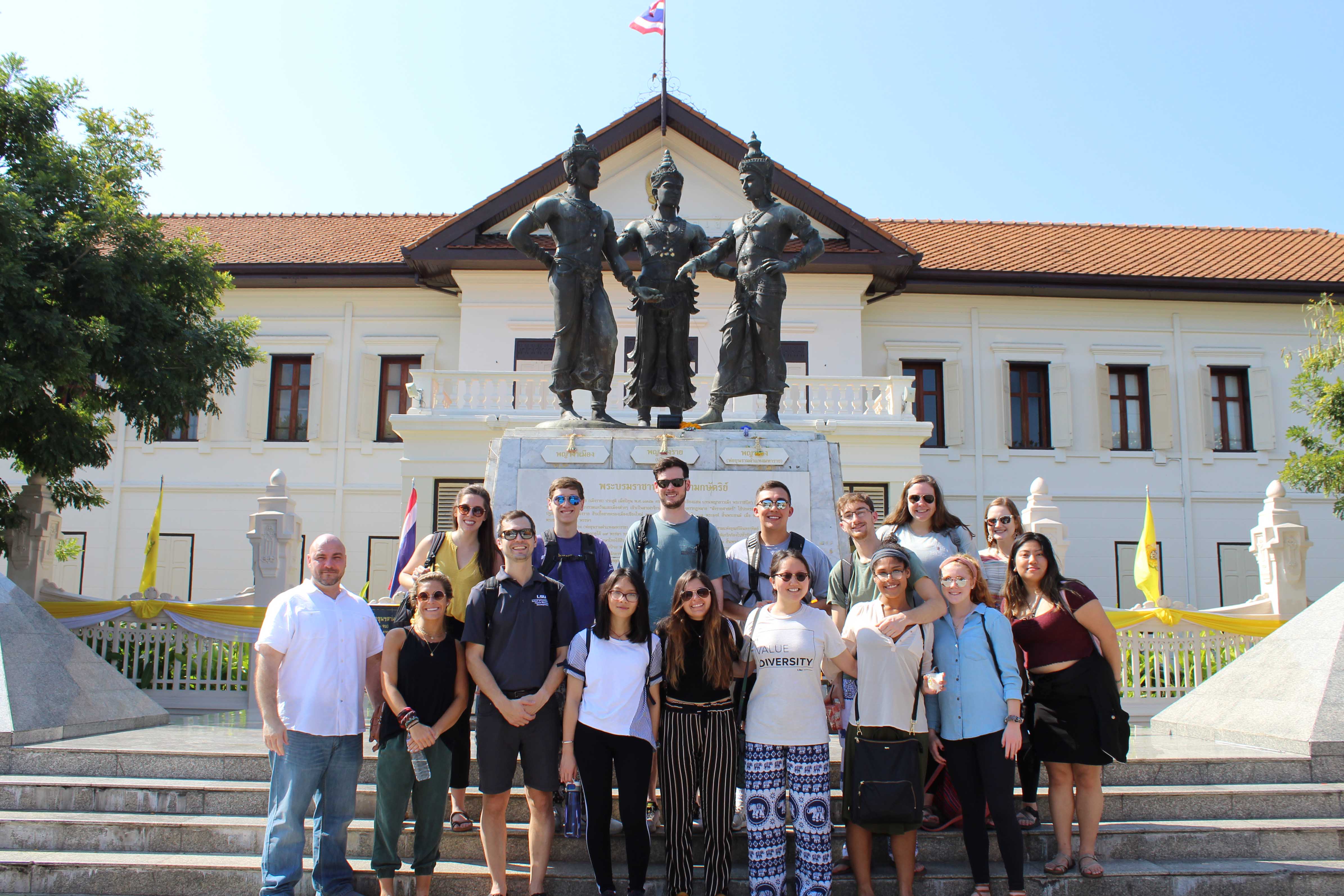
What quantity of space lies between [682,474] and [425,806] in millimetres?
Result: 2014

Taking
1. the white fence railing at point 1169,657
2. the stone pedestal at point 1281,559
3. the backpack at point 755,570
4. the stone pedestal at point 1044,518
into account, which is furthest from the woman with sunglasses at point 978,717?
the stone pedestal at point 1281,559

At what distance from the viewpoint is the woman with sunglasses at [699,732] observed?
4105mm

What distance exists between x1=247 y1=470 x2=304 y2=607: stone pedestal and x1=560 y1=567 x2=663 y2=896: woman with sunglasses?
350 inches

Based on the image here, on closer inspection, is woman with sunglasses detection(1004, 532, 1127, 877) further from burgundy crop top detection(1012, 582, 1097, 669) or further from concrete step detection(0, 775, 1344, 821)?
concrete step detection(0, 775, 1344, 821)

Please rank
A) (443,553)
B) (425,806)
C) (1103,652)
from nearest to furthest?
1. (425,806)
2. (1103,652)
3. (443,553)

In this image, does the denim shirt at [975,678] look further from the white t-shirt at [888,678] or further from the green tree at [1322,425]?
the green tree at [1322,425]

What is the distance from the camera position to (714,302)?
2066 centimetres

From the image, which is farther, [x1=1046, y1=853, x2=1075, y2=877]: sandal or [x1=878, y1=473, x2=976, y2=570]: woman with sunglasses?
[x1=878, y1=473, x2=976, y2=570]: woman with sunglasses

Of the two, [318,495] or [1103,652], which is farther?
[318,495]

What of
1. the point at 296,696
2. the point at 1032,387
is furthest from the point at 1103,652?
the point at 1032,387

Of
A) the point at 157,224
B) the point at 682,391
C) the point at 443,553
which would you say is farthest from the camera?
the point at 157,224

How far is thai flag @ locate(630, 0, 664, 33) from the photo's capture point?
19.4 meters

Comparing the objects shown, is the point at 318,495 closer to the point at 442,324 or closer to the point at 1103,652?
the point at 442,324

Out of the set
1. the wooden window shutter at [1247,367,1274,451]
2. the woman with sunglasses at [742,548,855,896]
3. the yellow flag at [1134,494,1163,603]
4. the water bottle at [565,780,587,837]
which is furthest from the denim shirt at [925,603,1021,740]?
the wooden window shutter at [1247,367,1274,451]
